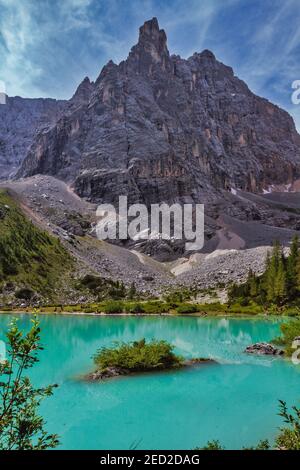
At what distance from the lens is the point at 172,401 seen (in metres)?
15.0

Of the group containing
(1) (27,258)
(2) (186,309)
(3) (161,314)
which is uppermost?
(1) (27,258)

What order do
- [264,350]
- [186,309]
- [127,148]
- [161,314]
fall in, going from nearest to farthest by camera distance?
[264,350] < [161,314] < [186,309] < [127,148]

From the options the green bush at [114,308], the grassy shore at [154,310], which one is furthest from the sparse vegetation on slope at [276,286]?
the green bush at [114,308]

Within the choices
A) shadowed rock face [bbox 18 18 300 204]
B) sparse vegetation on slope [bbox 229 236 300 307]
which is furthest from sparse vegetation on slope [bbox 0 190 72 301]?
shadowed rock face [bbox 18 18 300 204]

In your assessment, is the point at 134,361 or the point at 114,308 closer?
the point at 134,361

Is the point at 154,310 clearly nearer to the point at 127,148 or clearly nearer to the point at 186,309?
the point at 186,309

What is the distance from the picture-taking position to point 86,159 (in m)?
164

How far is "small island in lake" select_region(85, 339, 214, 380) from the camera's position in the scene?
1916 cm

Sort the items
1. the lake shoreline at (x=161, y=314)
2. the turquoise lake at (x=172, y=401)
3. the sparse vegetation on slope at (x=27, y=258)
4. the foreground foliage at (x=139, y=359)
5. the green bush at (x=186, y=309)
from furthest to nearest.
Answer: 1. the sparse vegetation on slope at (x=27, y=258)
2. the green bush at (x=186, y=309)
3. the lake shoreline at (x=161, y=314)
4. the foreground foliage at (x=139, y=359)
5. the turquoise lake at (x=172, y=401)

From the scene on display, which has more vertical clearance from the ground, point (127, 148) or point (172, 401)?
point (127, 148)

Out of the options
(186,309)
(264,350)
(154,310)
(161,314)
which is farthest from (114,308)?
(264,350)

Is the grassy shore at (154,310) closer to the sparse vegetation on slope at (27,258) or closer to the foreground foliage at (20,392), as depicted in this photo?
the sparse vegetation on slope at (27,258)

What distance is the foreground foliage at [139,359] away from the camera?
1970cm

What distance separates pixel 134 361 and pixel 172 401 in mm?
4887
